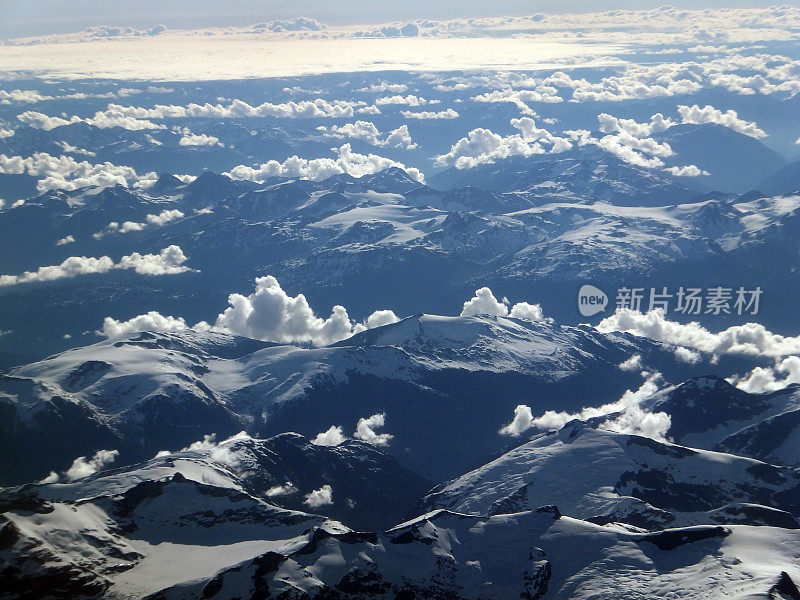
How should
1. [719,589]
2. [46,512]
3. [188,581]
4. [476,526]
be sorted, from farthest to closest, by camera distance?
1. [476,526]
2. [46,512]
3. [188,581]
4. [719,589]

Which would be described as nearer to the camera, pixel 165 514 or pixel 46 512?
pixel 46 512

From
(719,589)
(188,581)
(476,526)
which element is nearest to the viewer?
(719,589)

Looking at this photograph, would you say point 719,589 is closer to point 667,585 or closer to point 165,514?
point 667,585

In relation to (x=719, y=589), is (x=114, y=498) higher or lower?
lower

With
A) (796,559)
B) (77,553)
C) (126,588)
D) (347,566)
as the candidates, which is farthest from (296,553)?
(796,559)

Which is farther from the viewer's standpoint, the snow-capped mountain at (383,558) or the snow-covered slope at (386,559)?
the snow-capped mountain at (383,558)

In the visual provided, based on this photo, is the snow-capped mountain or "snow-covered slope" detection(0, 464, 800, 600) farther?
the snow-capped mountain

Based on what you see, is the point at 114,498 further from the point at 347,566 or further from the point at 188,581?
the point at 347,566

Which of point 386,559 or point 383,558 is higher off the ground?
point 383,558

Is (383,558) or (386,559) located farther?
(383,558)
